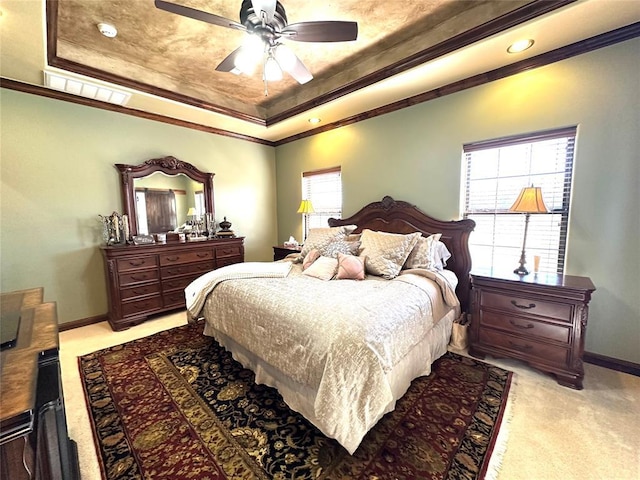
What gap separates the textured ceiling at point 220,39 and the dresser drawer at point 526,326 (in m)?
2.50

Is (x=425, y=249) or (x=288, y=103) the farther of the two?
(x=288, y=103)

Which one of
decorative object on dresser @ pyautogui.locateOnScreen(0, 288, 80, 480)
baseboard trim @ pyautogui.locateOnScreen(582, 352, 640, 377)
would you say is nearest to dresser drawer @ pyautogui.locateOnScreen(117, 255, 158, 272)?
decorative object on dresser @ pyautogui.locateOnScreen(0, 288, 80, 480)

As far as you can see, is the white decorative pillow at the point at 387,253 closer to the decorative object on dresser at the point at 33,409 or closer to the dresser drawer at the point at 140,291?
the decorative object on dresser at the point at 33,409

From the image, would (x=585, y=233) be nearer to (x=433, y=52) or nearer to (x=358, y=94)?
(x=433, y=52)

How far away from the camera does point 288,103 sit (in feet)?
13.2

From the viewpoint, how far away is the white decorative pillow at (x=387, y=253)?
262cm

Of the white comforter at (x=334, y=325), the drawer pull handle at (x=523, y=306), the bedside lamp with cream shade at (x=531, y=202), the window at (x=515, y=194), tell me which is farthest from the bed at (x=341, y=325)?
the bedside lamp with cream shade at (x=531, y=202)

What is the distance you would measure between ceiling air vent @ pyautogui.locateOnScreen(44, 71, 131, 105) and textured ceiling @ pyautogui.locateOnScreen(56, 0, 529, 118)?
20 centimetres

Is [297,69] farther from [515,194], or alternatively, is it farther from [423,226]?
[515,194]

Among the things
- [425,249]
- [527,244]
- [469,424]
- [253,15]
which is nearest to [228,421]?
[469,424]

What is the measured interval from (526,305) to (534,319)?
0.12 m

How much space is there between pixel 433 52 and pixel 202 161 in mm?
3498

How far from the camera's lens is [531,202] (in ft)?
7.52

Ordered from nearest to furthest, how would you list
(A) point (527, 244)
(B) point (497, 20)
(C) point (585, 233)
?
(B) point (497, 20) → (C) point (585, 233) → (A) point (527, 244)
